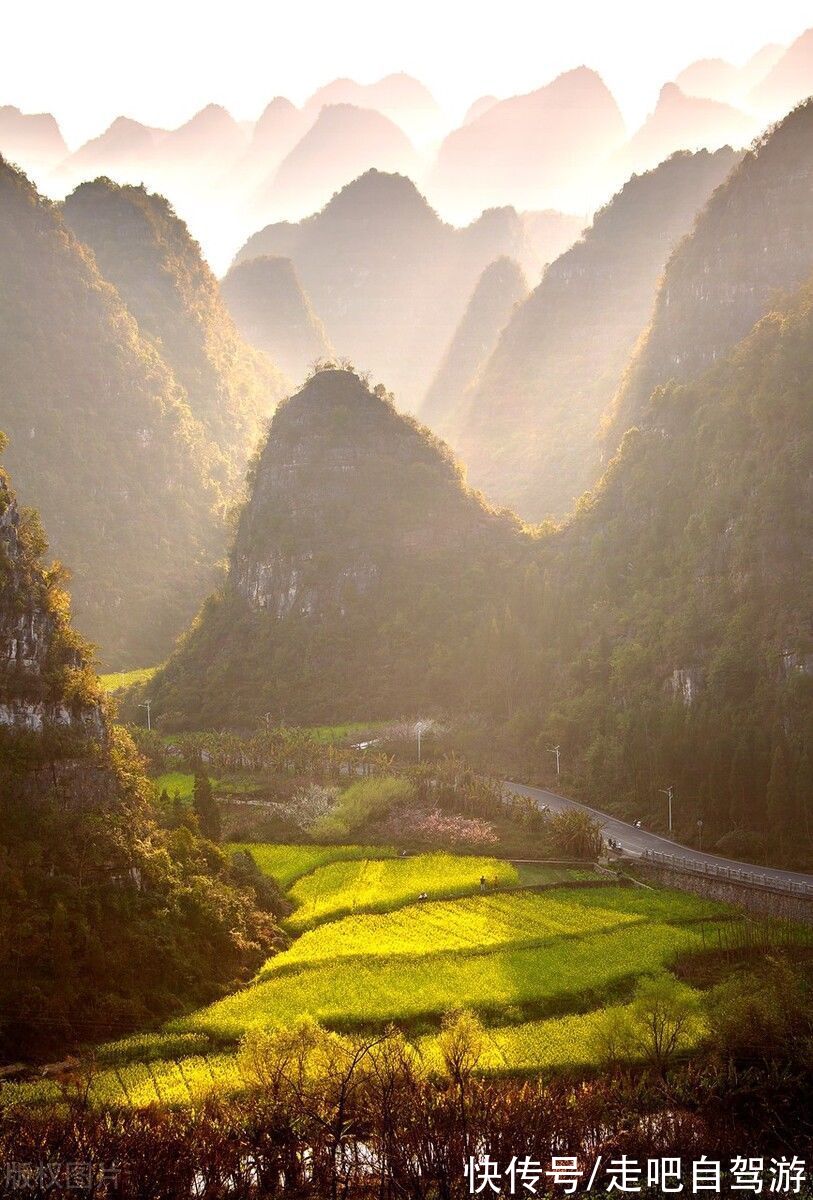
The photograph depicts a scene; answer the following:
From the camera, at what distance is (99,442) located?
176m

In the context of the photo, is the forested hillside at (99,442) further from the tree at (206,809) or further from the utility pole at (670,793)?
the utility pole at (670,793)

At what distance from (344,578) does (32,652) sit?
270 feet

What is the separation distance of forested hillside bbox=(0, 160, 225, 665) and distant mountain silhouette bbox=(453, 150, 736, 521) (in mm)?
53496

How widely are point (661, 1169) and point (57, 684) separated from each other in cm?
3597

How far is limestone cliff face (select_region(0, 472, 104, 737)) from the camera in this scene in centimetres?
5309

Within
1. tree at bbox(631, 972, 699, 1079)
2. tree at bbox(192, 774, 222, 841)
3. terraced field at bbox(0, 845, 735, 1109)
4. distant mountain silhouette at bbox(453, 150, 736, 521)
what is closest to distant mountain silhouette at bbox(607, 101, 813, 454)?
distant mountain silhouette at bbox(453, 150, 736, 521)

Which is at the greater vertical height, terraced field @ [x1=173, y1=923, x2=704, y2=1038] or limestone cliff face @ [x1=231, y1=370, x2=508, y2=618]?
limestone cliff face @ [x1=231, y1=370, x2=508, y2=618]

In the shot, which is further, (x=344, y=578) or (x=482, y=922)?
(x=344, y=578)

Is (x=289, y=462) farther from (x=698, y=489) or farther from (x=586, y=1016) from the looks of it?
(x=586, y=1016)

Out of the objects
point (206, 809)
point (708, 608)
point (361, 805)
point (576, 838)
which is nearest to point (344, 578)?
point (708, 608)

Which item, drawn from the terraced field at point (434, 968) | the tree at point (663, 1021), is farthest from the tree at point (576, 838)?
the tree at point (663, 1021)

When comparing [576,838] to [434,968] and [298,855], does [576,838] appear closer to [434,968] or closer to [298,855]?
[298,855]

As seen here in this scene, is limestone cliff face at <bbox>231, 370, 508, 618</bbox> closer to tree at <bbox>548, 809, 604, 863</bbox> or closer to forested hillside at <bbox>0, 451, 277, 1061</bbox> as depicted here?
tree at <bbox>548, 809, 604, 863</bbox>

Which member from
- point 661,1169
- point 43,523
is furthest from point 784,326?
point 43,523
